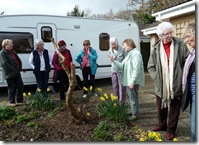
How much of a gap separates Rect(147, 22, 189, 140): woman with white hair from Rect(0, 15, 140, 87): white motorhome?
15.4 feet

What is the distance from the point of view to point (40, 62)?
19.7 feet

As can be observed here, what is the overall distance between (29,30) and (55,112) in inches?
139

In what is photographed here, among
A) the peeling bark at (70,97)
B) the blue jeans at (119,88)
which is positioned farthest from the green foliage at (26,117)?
the blue jeans at (119,88)

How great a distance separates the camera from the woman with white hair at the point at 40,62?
5945 millimetres

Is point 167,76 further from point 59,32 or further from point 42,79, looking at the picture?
point 59,32

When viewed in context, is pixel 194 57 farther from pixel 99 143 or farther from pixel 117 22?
pixel 117 22

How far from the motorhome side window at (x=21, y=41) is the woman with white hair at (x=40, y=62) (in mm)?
1529

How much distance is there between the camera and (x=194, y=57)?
2.93 meters

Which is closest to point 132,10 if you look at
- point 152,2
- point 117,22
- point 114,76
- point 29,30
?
point 152,2

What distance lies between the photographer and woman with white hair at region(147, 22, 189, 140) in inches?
134

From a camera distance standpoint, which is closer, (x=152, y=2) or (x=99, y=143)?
(x=99, y=143)

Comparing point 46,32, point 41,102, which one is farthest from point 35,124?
point 46,32

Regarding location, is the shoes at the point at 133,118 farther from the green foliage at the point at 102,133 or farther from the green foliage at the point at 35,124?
the green foliage at the point at 35,124

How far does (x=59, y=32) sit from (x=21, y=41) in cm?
126
